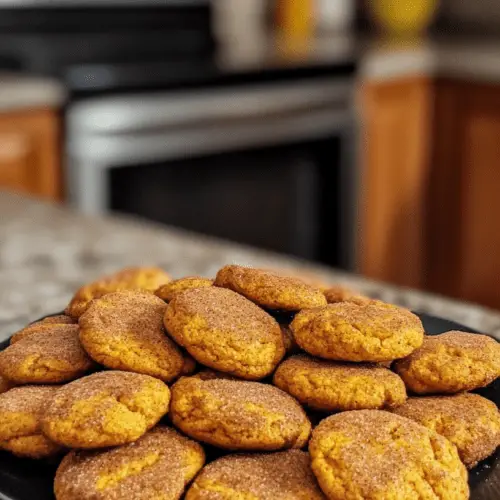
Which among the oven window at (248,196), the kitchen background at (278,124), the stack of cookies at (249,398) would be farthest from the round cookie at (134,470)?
the oven window at (248,196)

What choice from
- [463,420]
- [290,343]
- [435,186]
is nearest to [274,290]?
[290,343]

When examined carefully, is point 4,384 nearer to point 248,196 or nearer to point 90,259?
point 90,259

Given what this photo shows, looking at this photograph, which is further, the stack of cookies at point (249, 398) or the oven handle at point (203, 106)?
the oven handle at point (203, 106)

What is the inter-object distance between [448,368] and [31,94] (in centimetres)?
160

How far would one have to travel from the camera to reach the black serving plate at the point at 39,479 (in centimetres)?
50

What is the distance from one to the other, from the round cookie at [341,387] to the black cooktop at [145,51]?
159 centimetres

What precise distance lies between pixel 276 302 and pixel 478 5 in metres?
2.89

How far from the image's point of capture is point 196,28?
2758 millimetres

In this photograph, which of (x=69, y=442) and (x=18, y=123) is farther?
(x=18, y=123)

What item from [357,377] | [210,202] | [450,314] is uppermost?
[357,377]

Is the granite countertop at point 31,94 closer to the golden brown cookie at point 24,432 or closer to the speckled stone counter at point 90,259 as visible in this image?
the speckled stone counter at point 90,259

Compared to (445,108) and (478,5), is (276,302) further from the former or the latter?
(478,5)

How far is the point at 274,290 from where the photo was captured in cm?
60

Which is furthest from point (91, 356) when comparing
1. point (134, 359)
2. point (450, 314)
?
point (450, 314)
